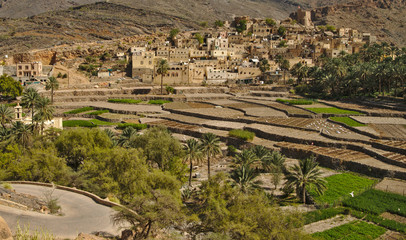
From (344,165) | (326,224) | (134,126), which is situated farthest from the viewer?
(134,126)

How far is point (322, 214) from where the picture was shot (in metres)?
28.5

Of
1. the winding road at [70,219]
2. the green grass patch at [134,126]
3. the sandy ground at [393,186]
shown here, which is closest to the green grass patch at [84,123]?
the green grass patch at [134,126]

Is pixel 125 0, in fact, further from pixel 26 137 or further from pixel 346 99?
pixel 26 137

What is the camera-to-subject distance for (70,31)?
126m

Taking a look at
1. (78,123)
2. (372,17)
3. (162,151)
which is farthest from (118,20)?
(162,151)

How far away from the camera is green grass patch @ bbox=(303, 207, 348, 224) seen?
27.7 meters

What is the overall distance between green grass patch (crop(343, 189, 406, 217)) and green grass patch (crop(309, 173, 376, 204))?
0.95m

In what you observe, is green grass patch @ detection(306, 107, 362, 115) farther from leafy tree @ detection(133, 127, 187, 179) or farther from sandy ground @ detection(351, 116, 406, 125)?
leafy tree @ detection(133, 127, 187, 179)

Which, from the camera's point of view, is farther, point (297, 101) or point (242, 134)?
point (297, 101)

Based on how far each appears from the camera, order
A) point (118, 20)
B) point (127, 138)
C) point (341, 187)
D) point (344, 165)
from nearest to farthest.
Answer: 1. point (341, 187)
2. point (344, 165)
3. point (127, 138)
4. point (118, 20)

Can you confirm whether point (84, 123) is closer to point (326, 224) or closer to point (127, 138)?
point (127, 138)

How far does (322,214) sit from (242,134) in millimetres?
21066

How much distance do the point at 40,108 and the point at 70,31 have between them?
90.9 metres

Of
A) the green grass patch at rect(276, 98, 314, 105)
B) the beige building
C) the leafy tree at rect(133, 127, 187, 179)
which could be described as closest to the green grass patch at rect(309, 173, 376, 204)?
the leafy tree at rect(133, 127, 187, 179)
